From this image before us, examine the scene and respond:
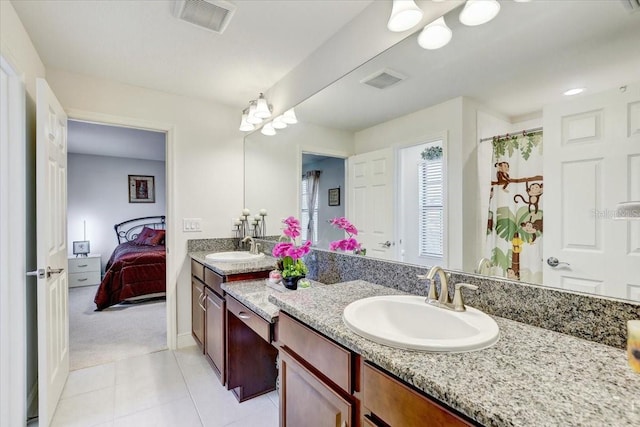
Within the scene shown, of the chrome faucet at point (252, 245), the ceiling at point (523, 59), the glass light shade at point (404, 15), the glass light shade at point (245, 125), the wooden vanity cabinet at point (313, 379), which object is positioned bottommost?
the wooden vanity cabinet at point (313, 379)

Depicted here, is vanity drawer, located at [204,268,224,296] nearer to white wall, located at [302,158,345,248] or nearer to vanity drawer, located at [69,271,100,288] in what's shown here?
white wall, located at [302,158,345,248]

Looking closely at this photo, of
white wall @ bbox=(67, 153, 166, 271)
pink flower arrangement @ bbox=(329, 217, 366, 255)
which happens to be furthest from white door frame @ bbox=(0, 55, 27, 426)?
white wall @ bbox=(67, 153, 166, 271)

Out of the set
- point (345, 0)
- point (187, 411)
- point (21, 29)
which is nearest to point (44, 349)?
point (187, 411)

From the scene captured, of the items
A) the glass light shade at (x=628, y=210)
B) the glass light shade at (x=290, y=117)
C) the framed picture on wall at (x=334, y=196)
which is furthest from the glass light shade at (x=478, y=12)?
the glass light shade at (x=290, y=117)

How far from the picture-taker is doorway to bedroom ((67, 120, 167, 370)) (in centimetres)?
299

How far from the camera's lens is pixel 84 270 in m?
5.00

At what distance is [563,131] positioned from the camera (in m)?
0.97

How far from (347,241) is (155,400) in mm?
1644

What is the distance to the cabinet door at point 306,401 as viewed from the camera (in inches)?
37.1

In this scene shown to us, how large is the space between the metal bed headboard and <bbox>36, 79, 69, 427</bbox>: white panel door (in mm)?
4050

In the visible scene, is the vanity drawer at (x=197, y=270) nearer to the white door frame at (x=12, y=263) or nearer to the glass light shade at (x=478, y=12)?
the white door frame at (x=12, y=263)

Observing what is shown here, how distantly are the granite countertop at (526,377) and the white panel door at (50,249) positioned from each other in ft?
5.45

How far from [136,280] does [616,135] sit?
15.2 ft

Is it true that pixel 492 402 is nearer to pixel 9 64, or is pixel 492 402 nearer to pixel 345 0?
pixel 345 0
